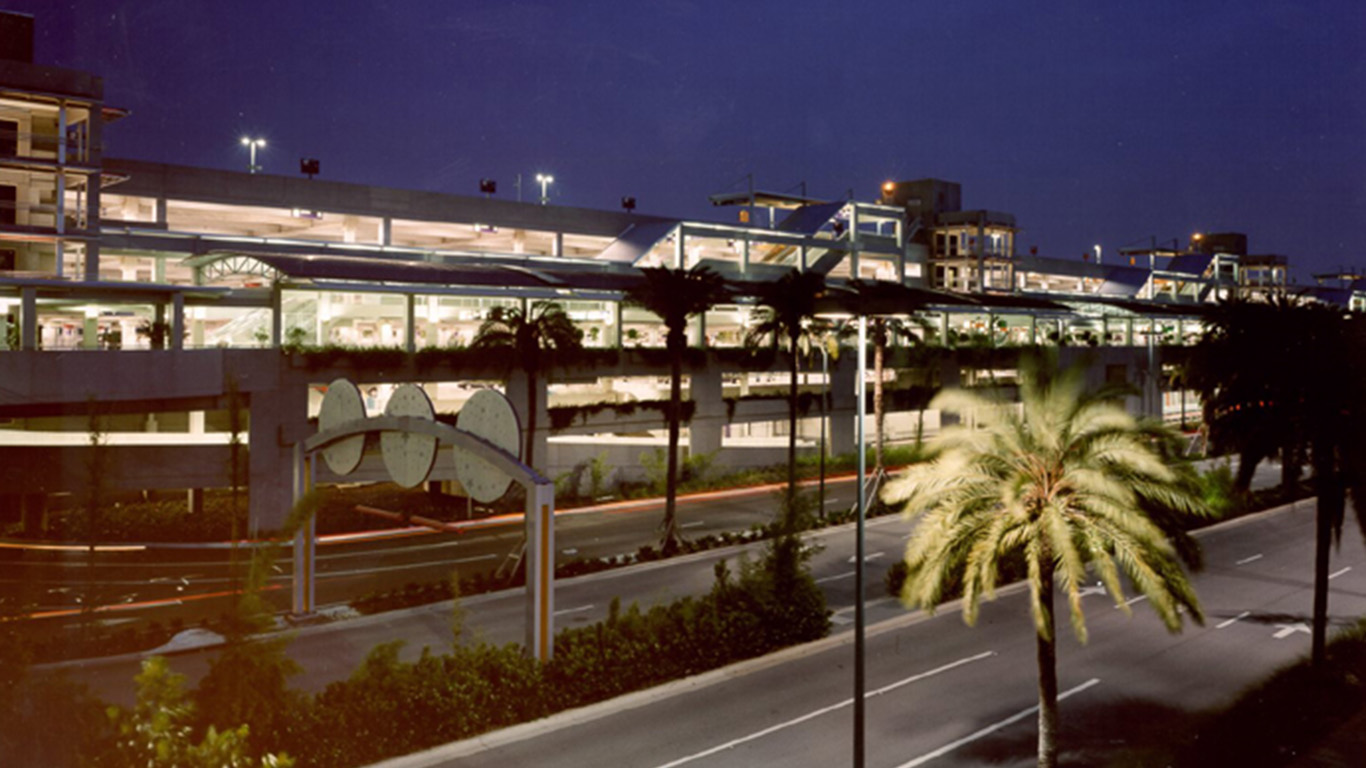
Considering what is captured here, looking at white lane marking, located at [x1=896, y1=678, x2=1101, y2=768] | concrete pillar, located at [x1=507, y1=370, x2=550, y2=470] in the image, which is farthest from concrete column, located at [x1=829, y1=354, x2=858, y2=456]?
white lane marking, located at [x1=896, y1=678, x2=1101, y2=768]

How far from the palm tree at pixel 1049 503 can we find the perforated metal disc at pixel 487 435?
7.73 metres

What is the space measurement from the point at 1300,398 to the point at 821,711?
13.2 meters

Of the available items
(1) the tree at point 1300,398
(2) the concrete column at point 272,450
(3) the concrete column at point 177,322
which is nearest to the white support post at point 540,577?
(1) the tree at point 1300,398

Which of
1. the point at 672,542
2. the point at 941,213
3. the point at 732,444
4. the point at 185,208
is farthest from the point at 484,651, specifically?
the point at 941,213

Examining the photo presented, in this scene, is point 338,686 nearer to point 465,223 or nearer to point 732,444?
point 732,444

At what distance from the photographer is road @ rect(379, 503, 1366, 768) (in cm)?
1708

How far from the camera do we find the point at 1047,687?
626 inches

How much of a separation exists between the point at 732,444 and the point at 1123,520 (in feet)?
135

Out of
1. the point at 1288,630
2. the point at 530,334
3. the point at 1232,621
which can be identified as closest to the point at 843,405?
the point at 530,334

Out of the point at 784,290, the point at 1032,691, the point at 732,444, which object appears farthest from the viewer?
the point at 732,444

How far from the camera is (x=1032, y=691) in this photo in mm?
20266

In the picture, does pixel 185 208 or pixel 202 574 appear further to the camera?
pixel 185 208

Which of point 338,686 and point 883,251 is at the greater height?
point 883,251

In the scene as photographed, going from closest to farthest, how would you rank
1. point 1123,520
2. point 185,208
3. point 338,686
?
point 1123,520, point 338,686, point 185,208
